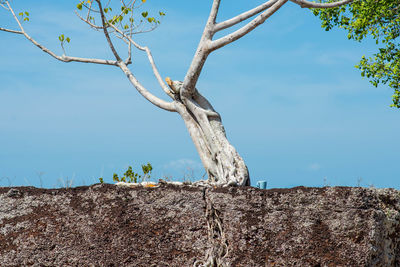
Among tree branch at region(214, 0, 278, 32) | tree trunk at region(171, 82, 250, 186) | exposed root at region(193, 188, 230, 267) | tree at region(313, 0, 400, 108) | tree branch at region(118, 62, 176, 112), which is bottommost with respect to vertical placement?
exposed root at region(193, 188, 230, 267)

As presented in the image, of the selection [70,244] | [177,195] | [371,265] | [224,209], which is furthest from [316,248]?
[70,244]

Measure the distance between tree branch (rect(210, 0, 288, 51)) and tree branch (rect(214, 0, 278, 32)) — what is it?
0.24 meters

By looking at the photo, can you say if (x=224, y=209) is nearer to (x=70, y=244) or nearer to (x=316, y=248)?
(x=316, y=248)

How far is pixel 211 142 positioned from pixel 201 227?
1.61 m

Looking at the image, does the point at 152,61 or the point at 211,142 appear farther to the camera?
the point at 152,61

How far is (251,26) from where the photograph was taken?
5.73m

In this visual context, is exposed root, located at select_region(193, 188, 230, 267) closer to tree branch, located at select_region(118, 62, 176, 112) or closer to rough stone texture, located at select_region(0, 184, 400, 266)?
rough stone texture, located at select_region(0, 184, 400, 266)

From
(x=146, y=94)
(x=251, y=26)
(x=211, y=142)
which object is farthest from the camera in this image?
(x=146, y=94)

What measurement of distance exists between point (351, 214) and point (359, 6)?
8.40 metres

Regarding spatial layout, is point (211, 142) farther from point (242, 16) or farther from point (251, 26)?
point (242, 16)

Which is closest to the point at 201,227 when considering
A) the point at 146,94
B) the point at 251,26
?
the point at 251,26

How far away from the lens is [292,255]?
4.30 m

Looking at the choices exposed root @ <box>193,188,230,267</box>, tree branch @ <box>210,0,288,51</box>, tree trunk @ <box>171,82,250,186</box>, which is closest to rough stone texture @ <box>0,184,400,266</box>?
exposed root @ <box>193,188,230,267</box>

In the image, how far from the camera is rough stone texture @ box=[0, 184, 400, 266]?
169 inches
